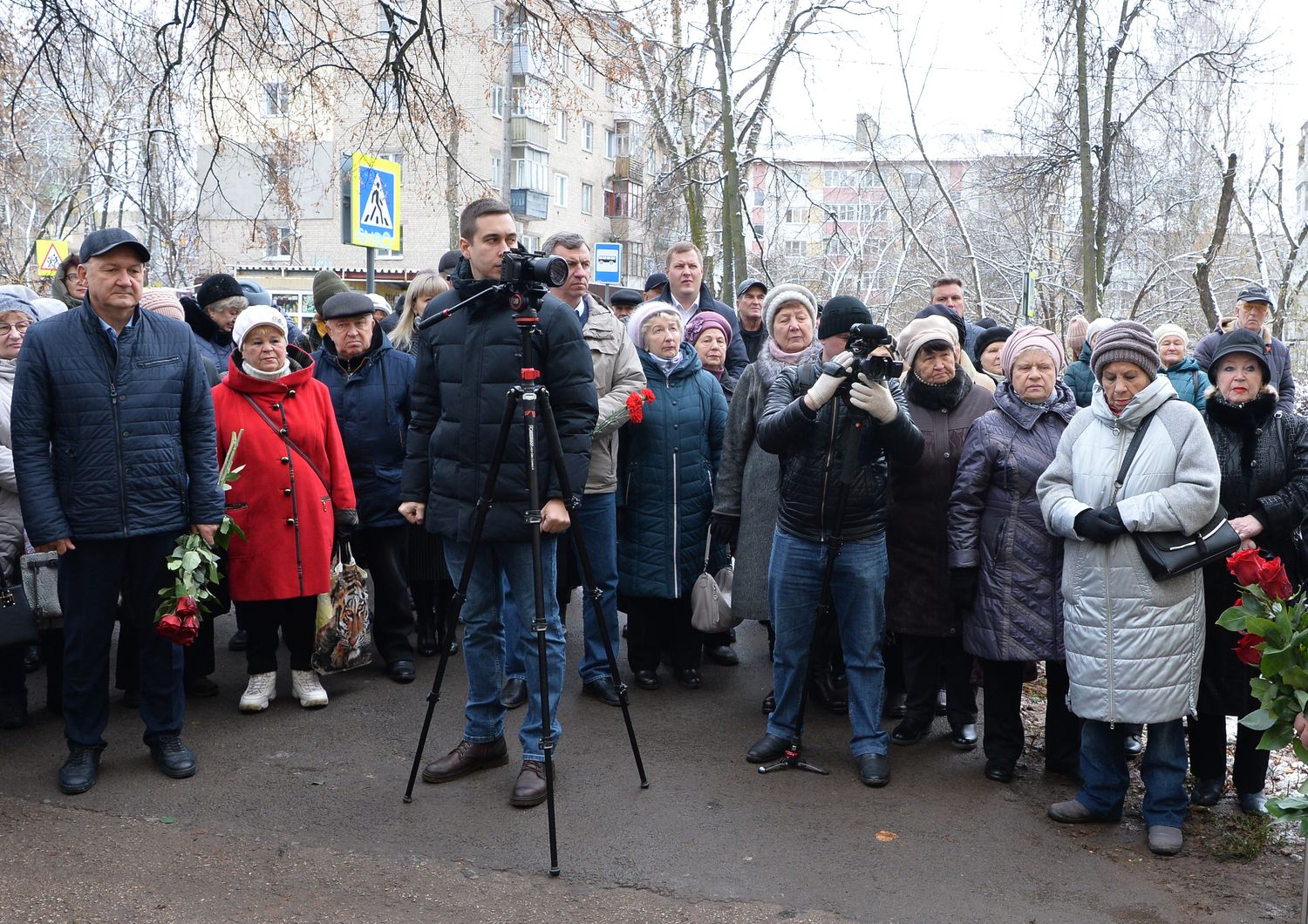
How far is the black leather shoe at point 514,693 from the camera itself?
5.84 meters

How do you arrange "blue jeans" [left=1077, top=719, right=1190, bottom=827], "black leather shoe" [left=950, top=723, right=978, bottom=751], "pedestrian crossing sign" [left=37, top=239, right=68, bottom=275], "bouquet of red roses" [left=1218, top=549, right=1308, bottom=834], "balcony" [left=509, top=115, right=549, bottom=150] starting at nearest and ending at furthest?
"bouquet of red roses" [left=1218, top=549, right=1308, bottom=834] < "blue jeans" [left=1077, top=719, right=1190, bottom=827] < "black leather shoe" [left=950, top=723, right=978, bottom=751] < "pedestrian crossing sign" [left=37, top=239, right=68, bottom=275] < "balcony" [left=509, top=115, right=549, bottom=150]

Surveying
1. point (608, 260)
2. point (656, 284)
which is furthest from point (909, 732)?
point (608, 260)

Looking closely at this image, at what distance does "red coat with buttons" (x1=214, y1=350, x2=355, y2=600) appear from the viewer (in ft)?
18.5

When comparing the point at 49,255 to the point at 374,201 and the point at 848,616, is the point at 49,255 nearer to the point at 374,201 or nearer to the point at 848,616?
the point at 374,201

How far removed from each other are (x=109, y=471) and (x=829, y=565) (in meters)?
3.06

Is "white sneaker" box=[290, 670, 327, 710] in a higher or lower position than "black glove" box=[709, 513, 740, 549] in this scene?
lower

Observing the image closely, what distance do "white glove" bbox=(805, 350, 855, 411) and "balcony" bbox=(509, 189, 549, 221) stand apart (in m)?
37.0

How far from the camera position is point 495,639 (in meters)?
4.86

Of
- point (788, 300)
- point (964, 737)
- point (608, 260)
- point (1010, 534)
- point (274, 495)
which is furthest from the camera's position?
point (608, 260)

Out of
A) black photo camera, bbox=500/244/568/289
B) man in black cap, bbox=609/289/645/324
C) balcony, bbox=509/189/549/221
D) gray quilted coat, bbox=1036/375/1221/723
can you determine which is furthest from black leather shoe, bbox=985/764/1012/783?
balcony, bbox=509/189/549/221

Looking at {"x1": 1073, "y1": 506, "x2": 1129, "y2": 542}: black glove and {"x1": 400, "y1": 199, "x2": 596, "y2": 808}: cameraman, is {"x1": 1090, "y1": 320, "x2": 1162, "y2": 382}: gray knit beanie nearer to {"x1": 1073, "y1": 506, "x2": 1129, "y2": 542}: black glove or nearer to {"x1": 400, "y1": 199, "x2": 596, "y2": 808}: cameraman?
{"x1": 1073, "y1": 506, "x2": 1129, "y2": 542}: black glove

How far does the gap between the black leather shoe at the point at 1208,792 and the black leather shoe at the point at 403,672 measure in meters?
3.94

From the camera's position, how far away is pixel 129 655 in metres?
6.04

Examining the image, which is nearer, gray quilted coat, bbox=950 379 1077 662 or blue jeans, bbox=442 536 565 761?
blue jeans, bbox=442 536 565 761
